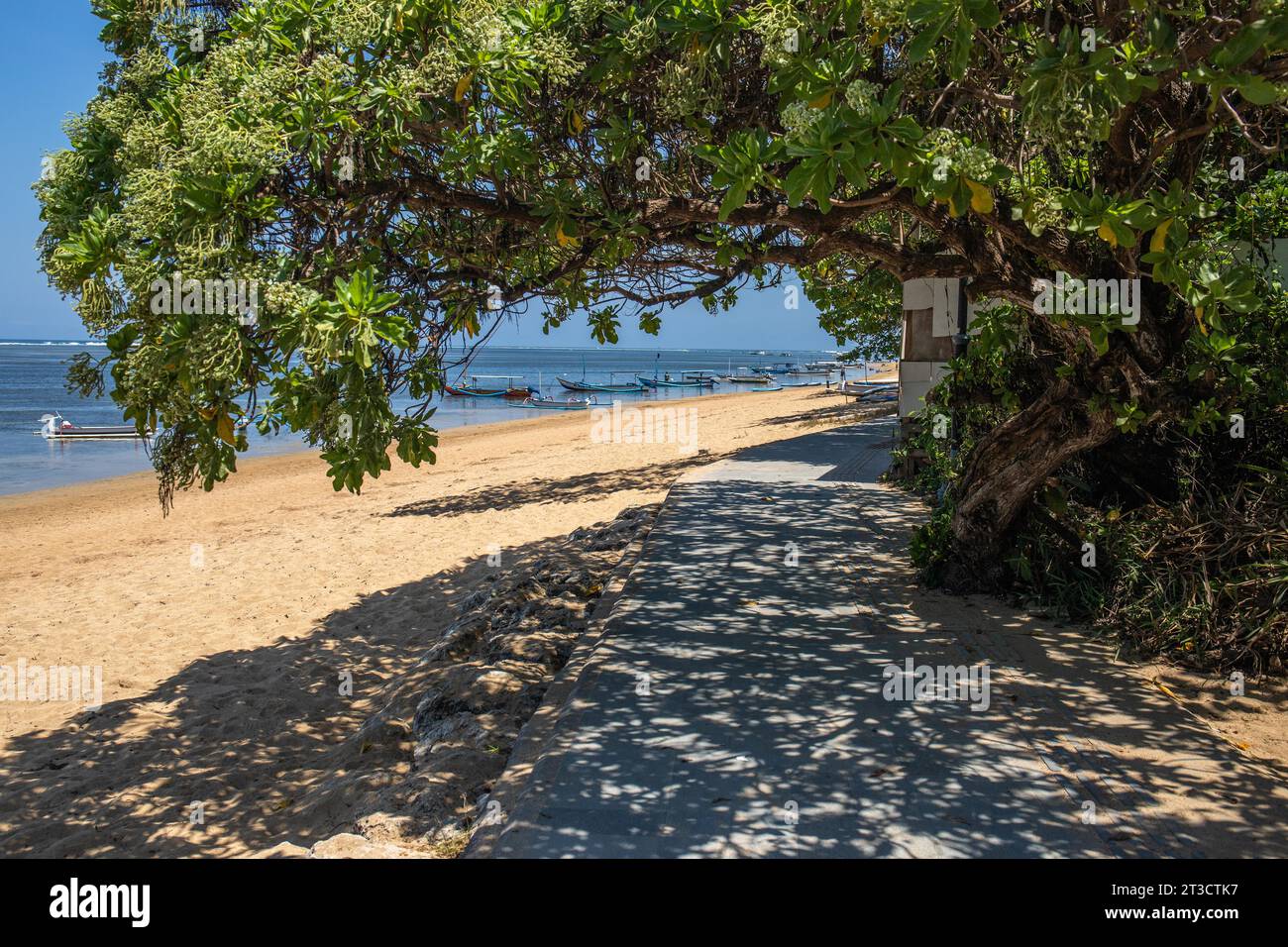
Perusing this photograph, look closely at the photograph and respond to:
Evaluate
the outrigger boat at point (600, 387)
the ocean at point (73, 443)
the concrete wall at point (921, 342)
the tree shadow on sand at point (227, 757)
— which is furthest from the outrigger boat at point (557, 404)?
the tree shadow on sand at point (227, 757)

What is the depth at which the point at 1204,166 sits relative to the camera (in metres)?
6.20

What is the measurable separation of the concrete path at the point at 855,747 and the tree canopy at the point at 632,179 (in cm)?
156

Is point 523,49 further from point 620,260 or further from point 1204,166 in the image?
point 1204,166

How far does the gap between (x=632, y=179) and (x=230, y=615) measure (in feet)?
23.0

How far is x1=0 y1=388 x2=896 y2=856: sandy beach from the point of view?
6.34 m

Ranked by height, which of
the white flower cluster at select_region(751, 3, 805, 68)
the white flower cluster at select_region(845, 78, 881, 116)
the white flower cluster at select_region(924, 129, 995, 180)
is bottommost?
the white flower cluster at select_region(924, 129, 995, 180)
